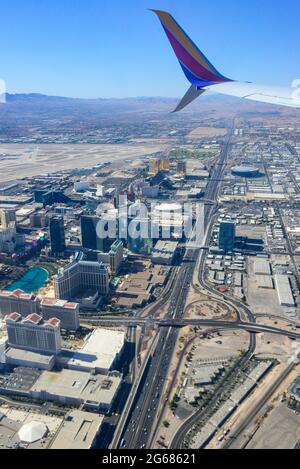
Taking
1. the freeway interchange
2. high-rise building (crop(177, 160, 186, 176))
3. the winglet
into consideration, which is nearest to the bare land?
high-rise building (crop(177, 160, 186, 176))

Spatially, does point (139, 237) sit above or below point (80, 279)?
above

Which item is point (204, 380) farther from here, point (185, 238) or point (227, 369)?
point (185, 238)

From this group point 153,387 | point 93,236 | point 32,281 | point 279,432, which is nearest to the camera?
point 279,432

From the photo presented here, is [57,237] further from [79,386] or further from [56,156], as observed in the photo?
[56,156]

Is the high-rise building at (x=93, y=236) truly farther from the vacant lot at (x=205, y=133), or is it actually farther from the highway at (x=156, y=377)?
the vacant lot at (x=205, y=133)

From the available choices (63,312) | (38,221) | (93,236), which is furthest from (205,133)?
(63,312)
